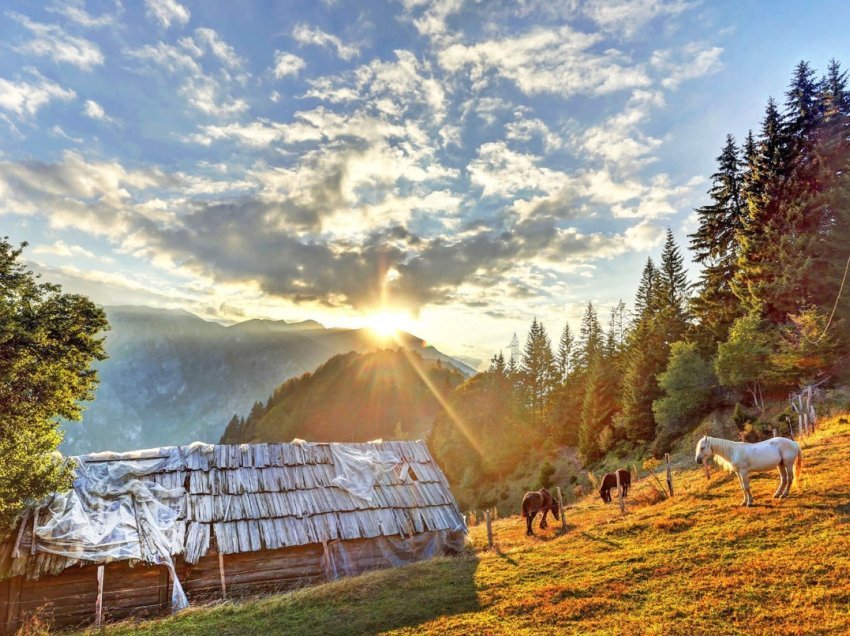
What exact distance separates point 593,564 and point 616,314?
8291 cm

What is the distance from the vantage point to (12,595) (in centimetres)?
1620

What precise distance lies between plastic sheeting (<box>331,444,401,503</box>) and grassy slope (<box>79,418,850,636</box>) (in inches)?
220

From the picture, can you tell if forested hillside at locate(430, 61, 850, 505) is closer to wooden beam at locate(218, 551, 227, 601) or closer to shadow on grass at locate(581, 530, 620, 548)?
shadow on grass at locate(581, 530, 620, 548)

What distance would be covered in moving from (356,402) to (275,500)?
381 feet

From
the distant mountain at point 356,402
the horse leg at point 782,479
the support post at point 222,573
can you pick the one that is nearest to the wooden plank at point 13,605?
the support post at point 222,573

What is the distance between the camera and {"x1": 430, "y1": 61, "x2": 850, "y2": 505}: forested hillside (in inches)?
1335

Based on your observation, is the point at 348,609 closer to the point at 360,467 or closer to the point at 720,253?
the point at 360,467

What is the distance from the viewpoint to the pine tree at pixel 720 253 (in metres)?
44.2

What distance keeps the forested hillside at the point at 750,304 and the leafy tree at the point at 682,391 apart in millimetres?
113

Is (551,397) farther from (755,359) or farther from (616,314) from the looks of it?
(755,359)

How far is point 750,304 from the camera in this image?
39.3 metres

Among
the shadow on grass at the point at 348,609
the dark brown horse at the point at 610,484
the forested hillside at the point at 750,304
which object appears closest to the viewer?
the shadow on grass at the point at 348,609

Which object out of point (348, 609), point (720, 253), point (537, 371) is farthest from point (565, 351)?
point (348, 609)

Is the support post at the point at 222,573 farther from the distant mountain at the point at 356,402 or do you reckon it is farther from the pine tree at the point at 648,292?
the distant mountain at the point at 356,402
